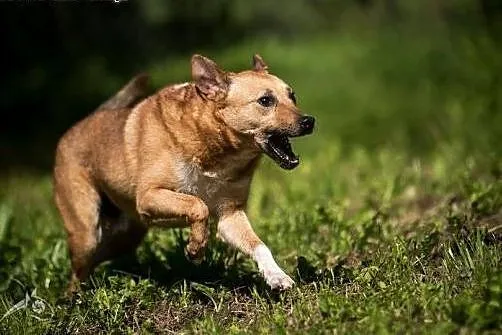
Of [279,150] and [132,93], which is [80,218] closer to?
[132,93]

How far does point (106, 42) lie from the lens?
69.0ft

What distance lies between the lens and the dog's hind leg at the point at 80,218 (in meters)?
7.87

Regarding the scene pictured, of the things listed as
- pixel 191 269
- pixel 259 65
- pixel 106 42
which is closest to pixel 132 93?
pixel 259 65

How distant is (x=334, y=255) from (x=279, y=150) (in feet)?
4.32

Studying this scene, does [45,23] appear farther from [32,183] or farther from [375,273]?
[375,273]

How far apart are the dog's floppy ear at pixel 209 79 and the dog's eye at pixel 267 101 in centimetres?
28

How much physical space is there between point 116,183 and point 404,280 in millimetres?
2453

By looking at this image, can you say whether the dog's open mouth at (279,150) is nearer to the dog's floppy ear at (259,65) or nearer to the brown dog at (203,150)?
the brown dog at (203,150)

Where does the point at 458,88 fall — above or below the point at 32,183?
above

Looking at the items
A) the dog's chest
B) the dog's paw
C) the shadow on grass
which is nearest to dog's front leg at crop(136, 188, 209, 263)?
the dog's chest

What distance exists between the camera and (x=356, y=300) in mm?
5902

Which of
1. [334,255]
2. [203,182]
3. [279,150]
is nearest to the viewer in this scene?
[279,150]

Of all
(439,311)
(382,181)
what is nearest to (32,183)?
(382,181)

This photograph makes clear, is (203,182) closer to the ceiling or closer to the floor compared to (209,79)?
closer to the floor
